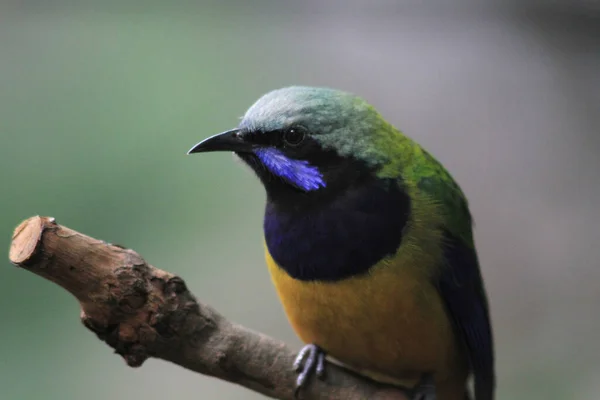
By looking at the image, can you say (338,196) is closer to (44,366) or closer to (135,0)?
(44,366)

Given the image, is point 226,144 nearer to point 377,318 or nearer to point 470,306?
point 377,318

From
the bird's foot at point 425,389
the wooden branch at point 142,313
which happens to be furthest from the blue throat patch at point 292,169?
the bird's foot at point 425,389

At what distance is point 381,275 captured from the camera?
2.15 meters

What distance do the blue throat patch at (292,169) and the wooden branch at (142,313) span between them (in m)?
0.46

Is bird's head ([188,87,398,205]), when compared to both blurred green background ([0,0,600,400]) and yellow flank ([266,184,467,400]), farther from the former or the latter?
blurred green background ([0,0,600,400])

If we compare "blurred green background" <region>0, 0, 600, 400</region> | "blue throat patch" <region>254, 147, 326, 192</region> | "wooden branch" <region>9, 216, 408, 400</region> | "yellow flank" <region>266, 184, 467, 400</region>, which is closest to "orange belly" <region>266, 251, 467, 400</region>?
"yellow flank" <region>266, 184, 467, 400</region>

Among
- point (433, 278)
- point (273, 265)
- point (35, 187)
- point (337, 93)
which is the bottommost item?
point (35, 187)

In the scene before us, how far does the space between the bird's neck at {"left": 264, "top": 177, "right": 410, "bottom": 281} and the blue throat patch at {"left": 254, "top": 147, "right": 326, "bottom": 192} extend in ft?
0.14

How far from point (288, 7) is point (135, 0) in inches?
34.3

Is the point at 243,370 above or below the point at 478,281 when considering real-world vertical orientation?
below

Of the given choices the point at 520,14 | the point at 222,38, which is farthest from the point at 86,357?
the point at 520,14

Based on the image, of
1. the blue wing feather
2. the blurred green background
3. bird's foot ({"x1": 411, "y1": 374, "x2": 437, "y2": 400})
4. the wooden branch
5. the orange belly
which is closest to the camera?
the wooden branch

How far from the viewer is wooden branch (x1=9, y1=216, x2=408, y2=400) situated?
5.72 ft

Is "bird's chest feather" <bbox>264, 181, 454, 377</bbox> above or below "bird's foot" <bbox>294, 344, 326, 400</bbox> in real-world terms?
above
